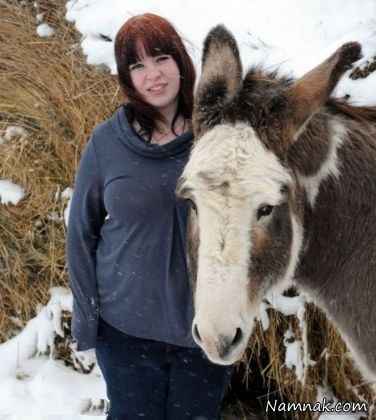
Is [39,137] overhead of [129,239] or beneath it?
overhead

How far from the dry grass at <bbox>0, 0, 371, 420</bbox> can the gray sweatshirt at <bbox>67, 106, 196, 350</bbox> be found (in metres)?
1.72

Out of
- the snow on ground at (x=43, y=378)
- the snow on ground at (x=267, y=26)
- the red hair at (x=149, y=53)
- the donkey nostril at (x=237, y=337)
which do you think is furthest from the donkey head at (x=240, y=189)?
the snow on ground at (x=43, y=378)

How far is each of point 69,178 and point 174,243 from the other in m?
2.30

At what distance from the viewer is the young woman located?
2.86 meters

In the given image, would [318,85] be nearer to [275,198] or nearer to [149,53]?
[275,198]

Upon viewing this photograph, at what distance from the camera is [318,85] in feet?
7.52

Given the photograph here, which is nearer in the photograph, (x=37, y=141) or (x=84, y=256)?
(x=84, y=256)

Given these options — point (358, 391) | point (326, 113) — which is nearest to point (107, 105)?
point (326, 113)

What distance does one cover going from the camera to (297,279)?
286 centimetres

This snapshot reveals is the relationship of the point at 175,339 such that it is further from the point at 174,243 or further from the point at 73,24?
the point at 73,24

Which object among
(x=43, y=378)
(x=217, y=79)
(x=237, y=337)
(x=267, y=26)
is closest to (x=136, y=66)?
(x=217, y=79)

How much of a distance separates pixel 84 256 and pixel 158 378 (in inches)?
27.5

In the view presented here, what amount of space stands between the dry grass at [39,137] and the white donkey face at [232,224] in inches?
94.2

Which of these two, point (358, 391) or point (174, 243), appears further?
point (358, 391)
